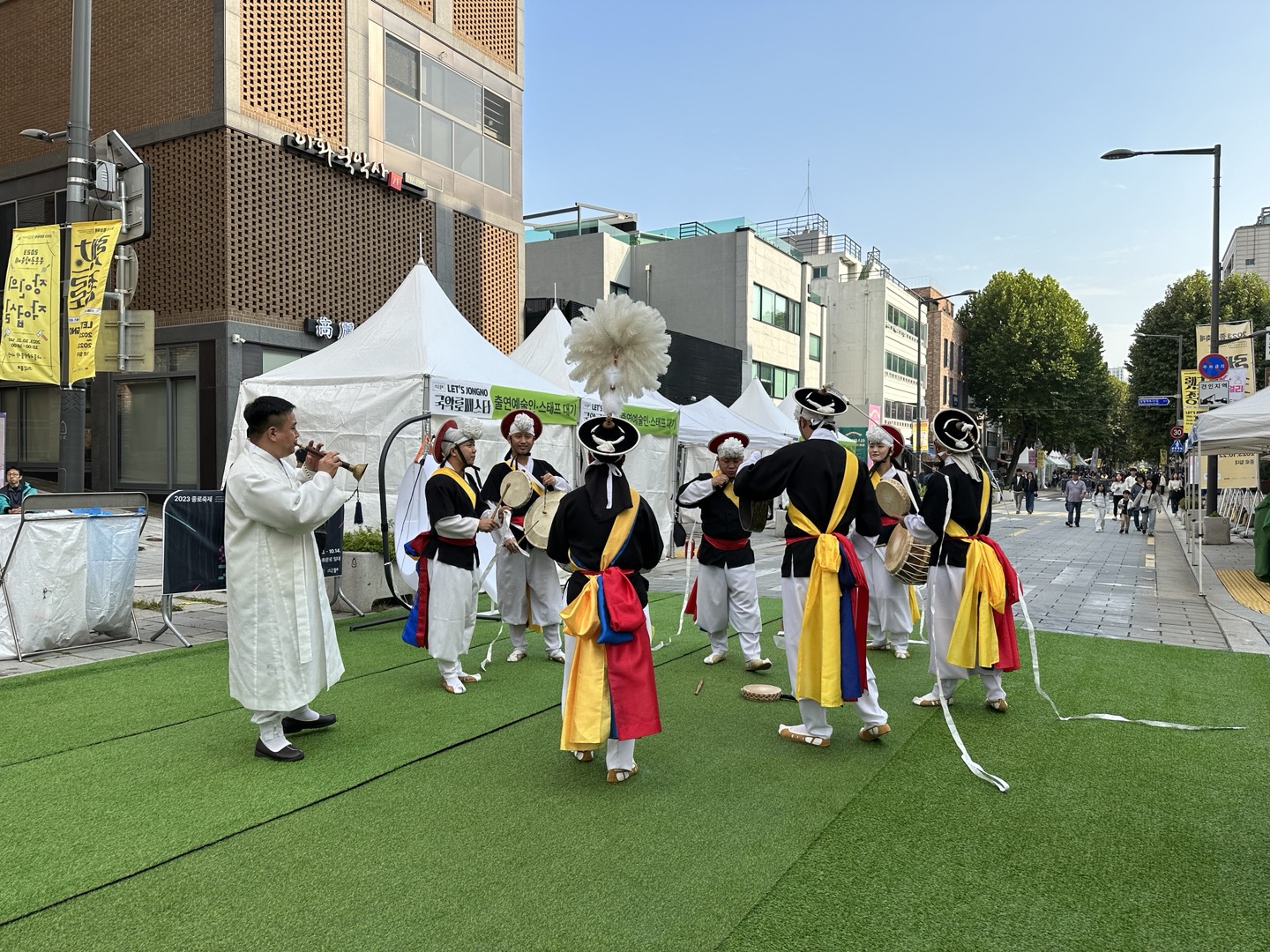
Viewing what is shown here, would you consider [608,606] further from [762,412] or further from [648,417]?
[762,412]

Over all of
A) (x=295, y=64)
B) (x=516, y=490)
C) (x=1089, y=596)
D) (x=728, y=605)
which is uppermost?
(x=295, y=64)

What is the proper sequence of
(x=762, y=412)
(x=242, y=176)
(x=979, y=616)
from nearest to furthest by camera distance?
(x=979, y=616) < (x=242, y=176) < (x=762, y=412)

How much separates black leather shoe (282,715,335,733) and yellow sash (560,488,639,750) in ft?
5.39

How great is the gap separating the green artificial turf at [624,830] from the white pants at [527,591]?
118 cm

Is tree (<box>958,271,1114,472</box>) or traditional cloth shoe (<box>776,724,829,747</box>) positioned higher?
tree (<box>958,271,1114,472</box>)

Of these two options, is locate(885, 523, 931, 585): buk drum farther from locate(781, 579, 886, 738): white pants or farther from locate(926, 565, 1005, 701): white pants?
locate(781, 579, 886, 738): white pants

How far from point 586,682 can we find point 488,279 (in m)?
17.9

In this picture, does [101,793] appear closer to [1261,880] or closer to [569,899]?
[569,899]

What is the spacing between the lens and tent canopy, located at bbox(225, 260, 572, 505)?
9688mm

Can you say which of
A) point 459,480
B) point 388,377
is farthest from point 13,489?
point 459,480

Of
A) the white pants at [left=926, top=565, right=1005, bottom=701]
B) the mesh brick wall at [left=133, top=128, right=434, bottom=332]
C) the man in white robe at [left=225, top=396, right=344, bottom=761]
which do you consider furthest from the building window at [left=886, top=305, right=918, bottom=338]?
the man in white robe at [left=225, top=396, right=344, bottom=761]

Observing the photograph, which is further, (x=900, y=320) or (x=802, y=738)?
(x=900, y=320)

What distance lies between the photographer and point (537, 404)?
35.7ft

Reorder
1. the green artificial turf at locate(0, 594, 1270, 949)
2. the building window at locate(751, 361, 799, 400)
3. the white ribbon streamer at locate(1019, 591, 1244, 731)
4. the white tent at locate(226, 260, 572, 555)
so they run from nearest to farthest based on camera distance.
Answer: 1. the green artificial turf at locate(0, 594, 1270, 949)
2. the white ribbon streamer at locate(1019, 591, 1244, 731)
3. the white tent at locate(226, 260, 572, 555)
4. the building window at locate(751, 361, 799, 400)
